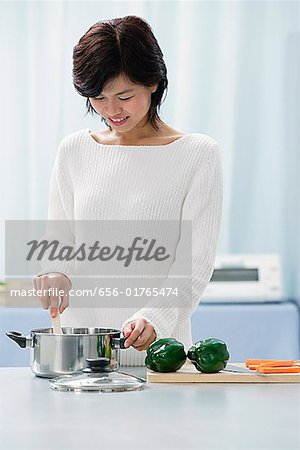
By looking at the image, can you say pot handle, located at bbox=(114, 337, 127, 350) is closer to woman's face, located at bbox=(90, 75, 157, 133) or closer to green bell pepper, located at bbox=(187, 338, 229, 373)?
green bell pepper, located at bbox=(187, 338, 229, 373)

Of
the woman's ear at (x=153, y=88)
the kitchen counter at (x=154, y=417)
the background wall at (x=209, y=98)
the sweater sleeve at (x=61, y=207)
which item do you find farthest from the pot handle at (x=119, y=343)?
the background wall at (x=209, y=98)

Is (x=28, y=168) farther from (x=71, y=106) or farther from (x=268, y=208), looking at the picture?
(x=268, y=208)

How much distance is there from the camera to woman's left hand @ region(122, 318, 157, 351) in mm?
1811

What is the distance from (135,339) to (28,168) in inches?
84.9

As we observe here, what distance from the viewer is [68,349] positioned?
5.71 ft

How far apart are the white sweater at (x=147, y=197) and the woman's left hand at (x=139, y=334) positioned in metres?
0.16

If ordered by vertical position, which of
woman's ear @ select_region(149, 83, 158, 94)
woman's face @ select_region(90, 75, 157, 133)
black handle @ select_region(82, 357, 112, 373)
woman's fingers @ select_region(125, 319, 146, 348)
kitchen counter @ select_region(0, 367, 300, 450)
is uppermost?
woman's ear @ select_region(149, 83, 158, 94)

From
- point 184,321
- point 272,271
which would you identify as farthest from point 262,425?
point 272,271

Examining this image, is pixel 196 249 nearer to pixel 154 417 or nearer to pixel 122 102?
pixel 122 102

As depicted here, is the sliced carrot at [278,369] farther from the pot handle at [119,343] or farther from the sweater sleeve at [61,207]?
the sweater sleeve at [61,207]

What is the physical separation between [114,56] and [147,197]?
0.36m

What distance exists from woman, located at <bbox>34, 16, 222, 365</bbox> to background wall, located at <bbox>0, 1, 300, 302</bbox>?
1.52 metres

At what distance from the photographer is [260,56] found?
3906mm

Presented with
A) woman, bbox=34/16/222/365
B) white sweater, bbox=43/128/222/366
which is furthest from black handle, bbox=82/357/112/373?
white sweater, bbox=43/128/222/366
